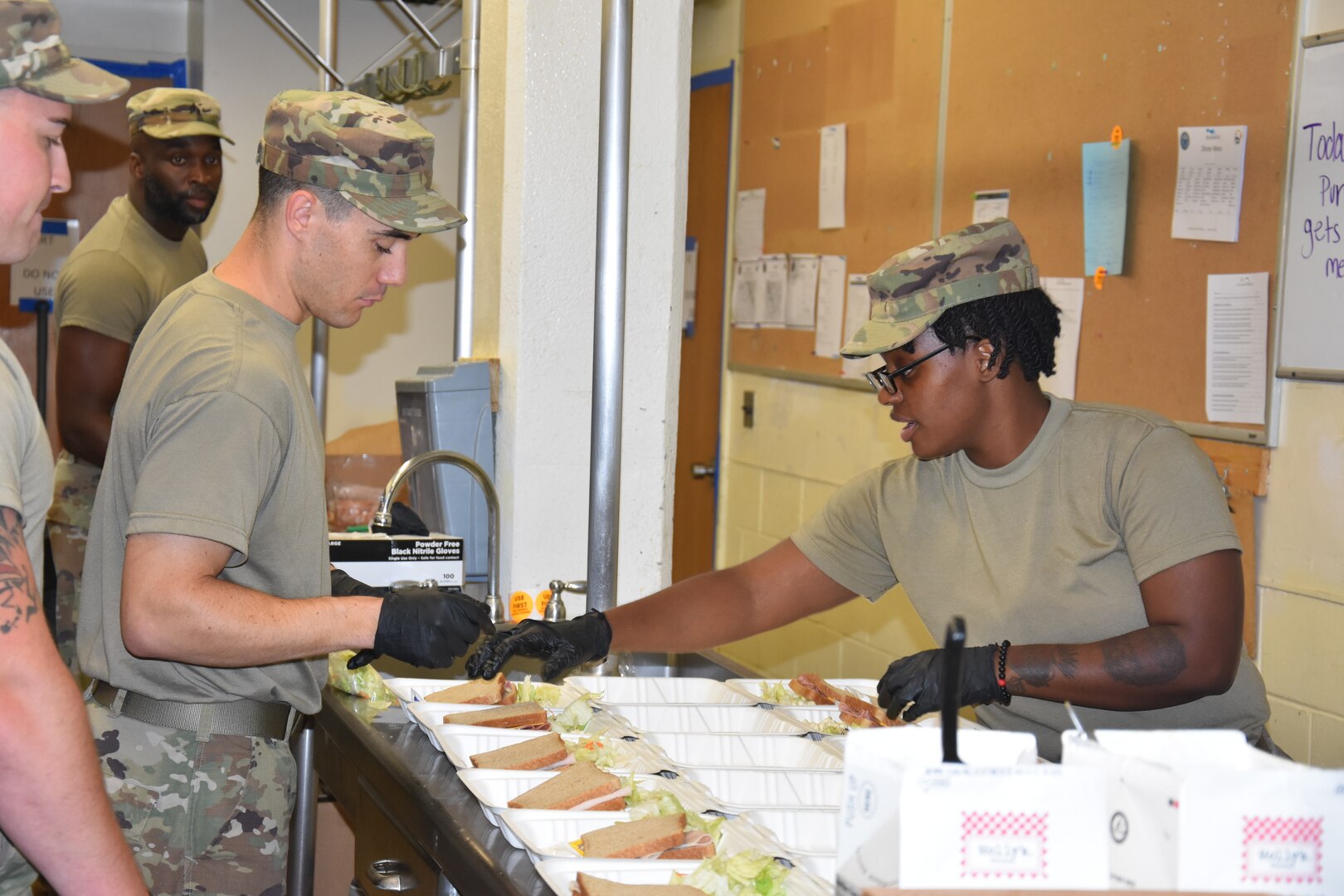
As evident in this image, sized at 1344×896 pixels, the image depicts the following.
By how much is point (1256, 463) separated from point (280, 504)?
228 centimetres

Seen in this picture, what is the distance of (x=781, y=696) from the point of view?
2439 millimetres

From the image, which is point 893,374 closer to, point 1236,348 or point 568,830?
point 568,830

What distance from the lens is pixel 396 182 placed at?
6.35 feet

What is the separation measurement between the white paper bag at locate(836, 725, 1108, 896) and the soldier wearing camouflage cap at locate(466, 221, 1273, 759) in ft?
3.21

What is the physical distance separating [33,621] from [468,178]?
7.57 feet

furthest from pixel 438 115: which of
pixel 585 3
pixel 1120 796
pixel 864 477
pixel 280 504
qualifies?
pixel 1120 796

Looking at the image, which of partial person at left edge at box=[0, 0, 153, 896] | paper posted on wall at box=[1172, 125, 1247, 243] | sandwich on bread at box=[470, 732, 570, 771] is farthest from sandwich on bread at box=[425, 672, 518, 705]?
paper posted on wall at box=[1172, 125, 1247, 243]

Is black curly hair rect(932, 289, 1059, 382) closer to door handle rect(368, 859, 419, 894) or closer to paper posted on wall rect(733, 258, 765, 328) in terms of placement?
door handle rect(368, 859, 419, 894)

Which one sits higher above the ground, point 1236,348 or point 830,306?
point 830,306

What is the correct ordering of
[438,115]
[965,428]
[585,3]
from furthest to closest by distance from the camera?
[438,115] < [585,3] < [965,428]

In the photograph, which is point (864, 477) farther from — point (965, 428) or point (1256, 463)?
point (1256, 463)

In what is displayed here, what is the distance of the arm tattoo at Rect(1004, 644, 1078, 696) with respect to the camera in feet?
6.63

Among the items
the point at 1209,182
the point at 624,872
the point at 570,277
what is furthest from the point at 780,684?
the point at 1209,182

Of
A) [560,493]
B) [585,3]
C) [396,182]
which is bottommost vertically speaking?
[560,493]
